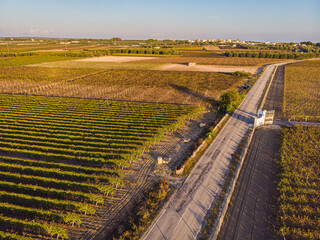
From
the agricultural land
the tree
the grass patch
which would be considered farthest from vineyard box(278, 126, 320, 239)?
the tree

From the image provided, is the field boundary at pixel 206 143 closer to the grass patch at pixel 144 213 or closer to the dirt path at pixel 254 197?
the grass patch at pixel 144 213

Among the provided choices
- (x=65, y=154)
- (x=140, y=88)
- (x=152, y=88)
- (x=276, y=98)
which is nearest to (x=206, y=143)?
(x=65, y=154)

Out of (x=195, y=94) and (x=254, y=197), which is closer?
(x=254, y=197)

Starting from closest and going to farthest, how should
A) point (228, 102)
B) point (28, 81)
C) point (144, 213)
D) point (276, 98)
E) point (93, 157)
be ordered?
point (144, 213), point (93, 157), point (228, 102), point (276, 98), point (28, 81)

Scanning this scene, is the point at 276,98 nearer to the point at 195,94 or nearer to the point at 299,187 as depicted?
the point at 195,94

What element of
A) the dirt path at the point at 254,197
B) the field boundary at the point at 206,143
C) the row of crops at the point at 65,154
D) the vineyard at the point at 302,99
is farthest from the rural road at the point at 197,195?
the vineyard at the point at 302,99

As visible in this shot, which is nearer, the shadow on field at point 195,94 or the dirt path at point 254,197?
the dirt path at point 254,197
